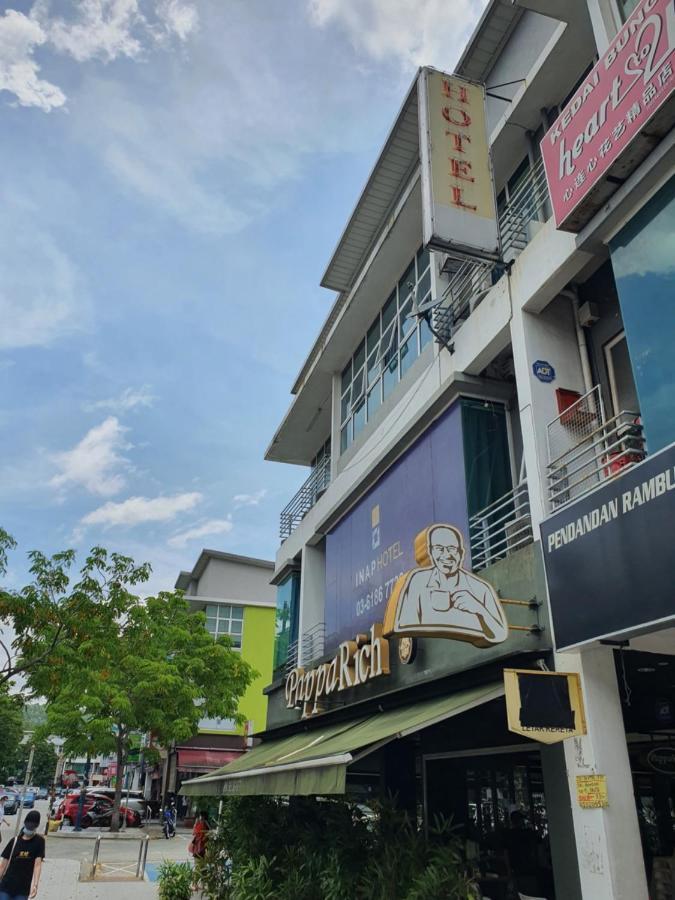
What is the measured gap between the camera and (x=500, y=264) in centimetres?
959

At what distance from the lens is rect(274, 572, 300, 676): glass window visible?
18.8 meters

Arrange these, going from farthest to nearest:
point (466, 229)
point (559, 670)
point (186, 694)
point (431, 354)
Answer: point (186, 694) → point (431, 354) → point (466, 229) → point (559, 670)

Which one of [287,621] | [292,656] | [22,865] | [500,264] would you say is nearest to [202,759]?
Answer: [287,621]

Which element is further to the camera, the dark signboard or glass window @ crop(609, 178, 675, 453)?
glass window @ crop(609, 178, 675, 453)

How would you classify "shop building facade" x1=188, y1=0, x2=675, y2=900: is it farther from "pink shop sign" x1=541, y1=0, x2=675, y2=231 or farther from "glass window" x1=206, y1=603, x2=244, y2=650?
"glass window" x1=206, y1=603, x2=244, y2=650

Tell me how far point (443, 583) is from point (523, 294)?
154 inches

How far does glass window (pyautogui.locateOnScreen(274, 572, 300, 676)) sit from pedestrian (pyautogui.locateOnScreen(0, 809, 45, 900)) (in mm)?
9848

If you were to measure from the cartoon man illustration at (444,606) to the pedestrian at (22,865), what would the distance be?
5.20 m

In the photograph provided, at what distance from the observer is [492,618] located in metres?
7.16

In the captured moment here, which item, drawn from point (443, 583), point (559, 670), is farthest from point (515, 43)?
point (559, 670)

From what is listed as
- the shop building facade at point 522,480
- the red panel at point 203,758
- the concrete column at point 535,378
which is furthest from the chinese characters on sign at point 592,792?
the red panel at point 203,758

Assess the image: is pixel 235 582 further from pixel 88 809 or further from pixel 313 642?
pixel 313 642

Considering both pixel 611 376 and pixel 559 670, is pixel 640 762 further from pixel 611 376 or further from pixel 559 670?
pixel 611 376

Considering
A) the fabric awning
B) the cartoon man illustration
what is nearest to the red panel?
the fabric awning
